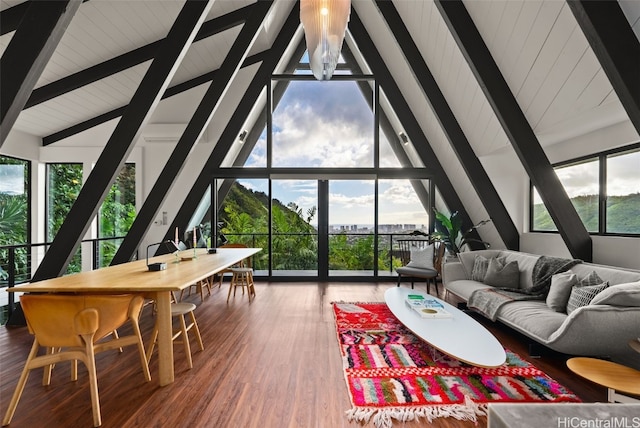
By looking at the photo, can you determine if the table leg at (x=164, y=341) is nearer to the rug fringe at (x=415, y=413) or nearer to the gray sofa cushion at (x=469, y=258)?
the rug fringe at (x=415, y=413)

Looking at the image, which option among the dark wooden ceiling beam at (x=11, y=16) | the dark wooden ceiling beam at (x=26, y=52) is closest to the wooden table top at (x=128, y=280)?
the dark wooden ceiling beam at (x=26, y=52)

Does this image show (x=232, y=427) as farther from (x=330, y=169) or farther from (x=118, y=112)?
(x=118, y=112)

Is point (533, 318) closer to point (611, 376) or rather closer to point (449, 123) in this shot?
point (611, 376)

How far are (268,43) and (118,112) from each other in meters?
2.93

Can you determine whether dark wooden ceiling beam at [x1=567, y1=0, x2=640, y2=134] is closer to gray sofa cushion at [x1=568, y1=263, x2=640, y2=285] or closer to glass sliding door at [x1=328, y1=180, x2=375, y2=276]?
gray sofa cushion at [x1=568, y1=263, x2=640, y2=285]

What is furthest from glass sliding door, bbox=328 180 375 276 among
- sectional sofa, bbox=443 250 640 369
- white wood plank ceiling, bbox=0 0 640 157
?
sectional sofa, bbox=443 250 640 369

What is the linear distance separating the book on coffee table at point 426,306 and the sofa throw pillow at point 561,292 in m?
1.00

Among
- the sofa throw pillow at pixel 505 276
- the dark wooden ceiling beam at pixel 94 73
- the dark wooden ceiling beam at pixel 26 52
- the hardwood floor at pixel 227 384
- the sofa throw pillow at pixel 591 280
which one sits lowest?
the hardwood floor at pixel 227 384

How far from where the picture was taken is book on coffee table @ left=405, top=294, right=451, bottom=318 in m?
3.12

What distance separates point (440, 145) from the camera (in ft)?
18.9

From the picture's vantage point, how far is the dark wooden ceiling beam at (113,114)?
595 centimetres

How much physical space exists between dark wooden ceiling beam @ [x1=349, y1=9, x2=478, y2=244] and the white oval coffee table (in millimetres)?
3056

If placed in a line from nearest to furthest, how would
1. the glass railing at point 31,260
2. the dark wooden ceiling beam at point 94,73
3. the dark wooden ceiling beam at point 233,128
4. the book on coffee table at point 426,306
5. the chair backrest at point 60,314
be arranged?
the chair backrest at point 60,314
the book on coffee table at point 426,306
the dark wooden ceiling beam at point 94,73
the glass railing at point 31,260
the dark wooden ceiling beam at point 233,128

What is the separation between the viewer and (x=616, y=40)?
227 cm
